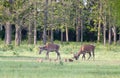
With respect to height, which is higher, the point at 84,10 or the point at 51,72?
the point at 84,10

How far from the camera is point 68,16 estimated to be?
6181 centimetres

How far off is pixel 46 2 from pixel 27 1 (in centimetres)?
214

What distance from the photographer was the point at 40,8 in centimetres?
5512

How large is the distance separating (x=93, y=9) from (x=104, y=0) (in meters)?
7.55

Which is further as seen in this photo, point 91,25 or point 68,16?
point 91,25

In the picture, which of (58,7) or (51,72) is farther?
(58,7)

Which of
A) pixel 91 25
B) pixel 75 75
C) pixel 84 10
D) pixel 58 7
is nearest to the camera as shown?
pixel 75 75

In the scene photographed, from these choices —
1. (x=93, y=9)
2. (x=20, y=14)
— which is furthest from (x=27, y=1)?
(x=93, y=9)

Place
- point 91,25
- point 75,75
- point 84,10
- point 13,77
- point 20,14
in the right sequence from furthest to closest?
point 91,25 < point 84,10 < point 20,14 < point 75,75 < point 13,77

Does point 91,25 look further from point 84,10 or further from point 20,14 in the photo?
point 20,14

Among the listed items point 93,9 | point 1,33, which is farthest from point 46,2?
point 1,33

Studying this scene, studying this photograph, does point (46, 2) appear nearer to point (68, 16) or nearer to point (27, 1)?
point (27, 1)

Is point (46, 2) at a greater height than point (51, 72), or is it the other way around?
point (46, 2)

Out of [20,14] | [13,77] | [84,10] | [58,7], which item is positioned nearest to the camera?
[13,77]
